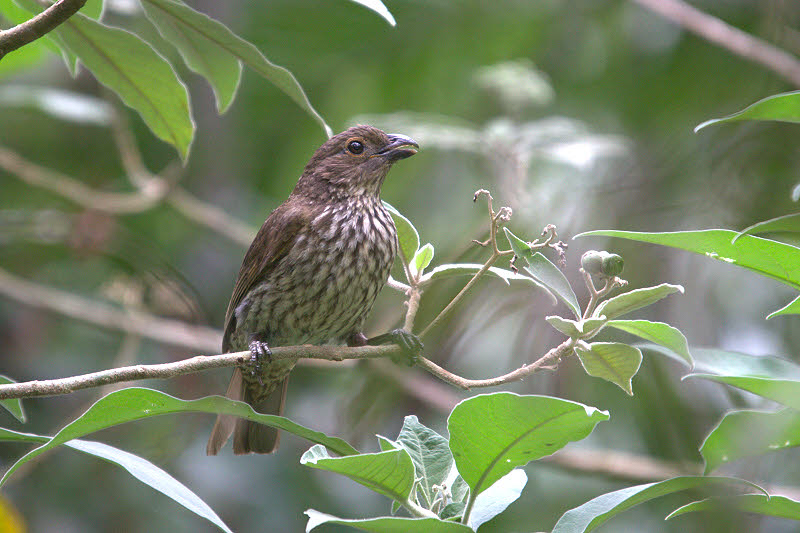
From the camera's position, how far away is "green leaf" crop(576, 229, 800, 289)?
77.6 inches

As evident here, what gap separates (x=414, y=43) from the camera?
5.91m

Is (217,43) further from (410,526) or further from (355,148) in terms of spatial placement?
(355,148)

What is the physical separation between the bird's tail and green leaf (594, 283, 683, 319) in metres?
1.60

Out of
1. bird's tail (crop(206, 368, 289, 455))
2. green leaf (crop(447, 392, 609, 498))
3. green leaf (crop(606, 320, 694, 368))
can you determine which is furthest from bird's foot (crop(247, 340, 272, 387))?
green leaf (crop(606, 320, 694, 368))

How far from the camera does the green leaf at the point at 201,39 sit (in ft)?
7.68

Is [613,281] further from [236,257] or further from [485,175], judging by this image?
[236,257]

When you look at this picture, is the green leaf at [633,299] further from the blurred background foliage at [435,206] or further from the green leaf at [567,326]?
the blurred background foliage at [435,206]

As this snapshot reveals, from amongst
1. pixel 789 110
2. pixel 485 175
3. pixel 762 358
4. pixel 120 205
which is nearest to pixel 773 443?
pixel 762 358

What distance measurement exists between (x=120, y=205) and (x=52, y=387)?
297 centimetres

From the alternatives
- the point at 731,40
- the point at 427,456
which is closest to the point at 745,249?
the point at 427,456

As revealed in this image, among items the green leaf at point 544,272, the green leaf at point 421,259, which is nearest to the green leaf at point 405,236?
the green leaf at point 421,259

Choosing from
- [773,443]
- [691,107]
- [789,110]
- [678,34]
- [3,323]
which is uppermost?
[678,34]

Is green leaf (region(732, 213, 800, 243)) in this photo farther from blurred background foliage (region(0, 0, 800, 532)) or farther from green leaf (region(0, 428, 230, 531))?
blurred background foliage (region(0, 0, 800, 532))

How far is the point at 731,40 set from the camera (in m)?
4.34
